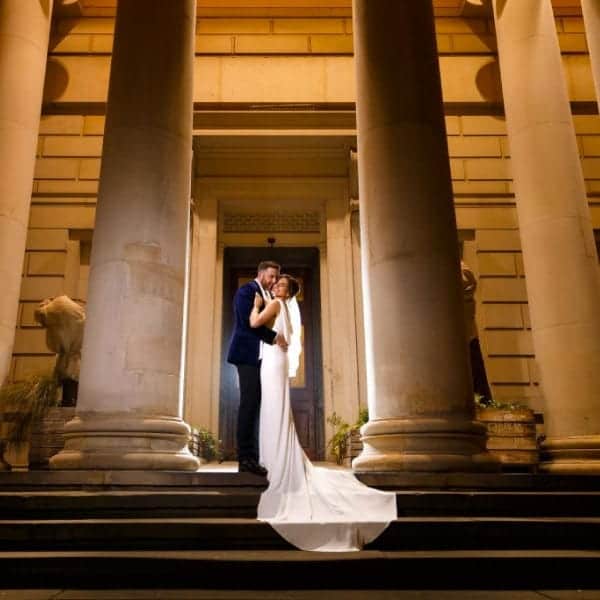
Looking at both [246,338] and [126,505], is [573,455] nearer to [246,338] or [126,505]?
[246,338]

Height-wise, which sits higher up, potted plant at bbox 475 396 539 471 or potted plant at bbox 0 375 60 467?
potted plant at bbox 0 375 60 467

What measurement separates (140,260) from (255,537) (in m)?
3.72

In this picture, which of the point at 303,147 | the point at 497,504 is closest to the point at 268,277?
the point at 497,504

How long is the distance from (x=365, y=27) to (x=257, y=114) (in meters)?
6.82

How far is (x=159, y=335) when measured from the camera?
7.17 metres

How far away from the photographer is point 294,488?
20.1 feet

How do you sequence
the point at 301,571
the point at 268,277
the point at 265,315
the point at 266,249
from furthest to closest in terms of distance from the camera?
the point at 266,249, the point at 268,277, the point at 265,315, the point at 301,571

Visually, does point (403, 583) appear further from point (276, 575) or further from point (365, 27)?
point (365, 27)

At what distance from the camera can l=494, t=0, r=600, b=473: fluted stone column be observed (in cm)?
945

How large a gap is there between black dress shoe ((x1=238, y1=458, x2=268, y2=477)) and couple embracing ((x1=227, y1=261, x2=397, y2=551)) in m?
0.01

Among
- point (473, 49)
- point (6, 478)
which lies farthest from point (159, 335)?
point (473, 49)

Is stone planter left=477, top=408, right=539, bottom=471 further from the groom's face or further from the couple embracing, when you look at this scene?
the groom's face

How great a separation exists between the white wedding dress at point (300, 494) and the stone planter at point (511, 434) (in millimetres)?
3982

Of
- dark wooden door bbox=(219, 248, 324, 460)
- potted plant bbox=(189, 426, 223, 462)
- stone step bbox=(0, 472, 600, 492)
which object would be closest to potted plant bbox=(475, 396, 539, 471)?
stone step bbox=(0, 472, 600, 492)
